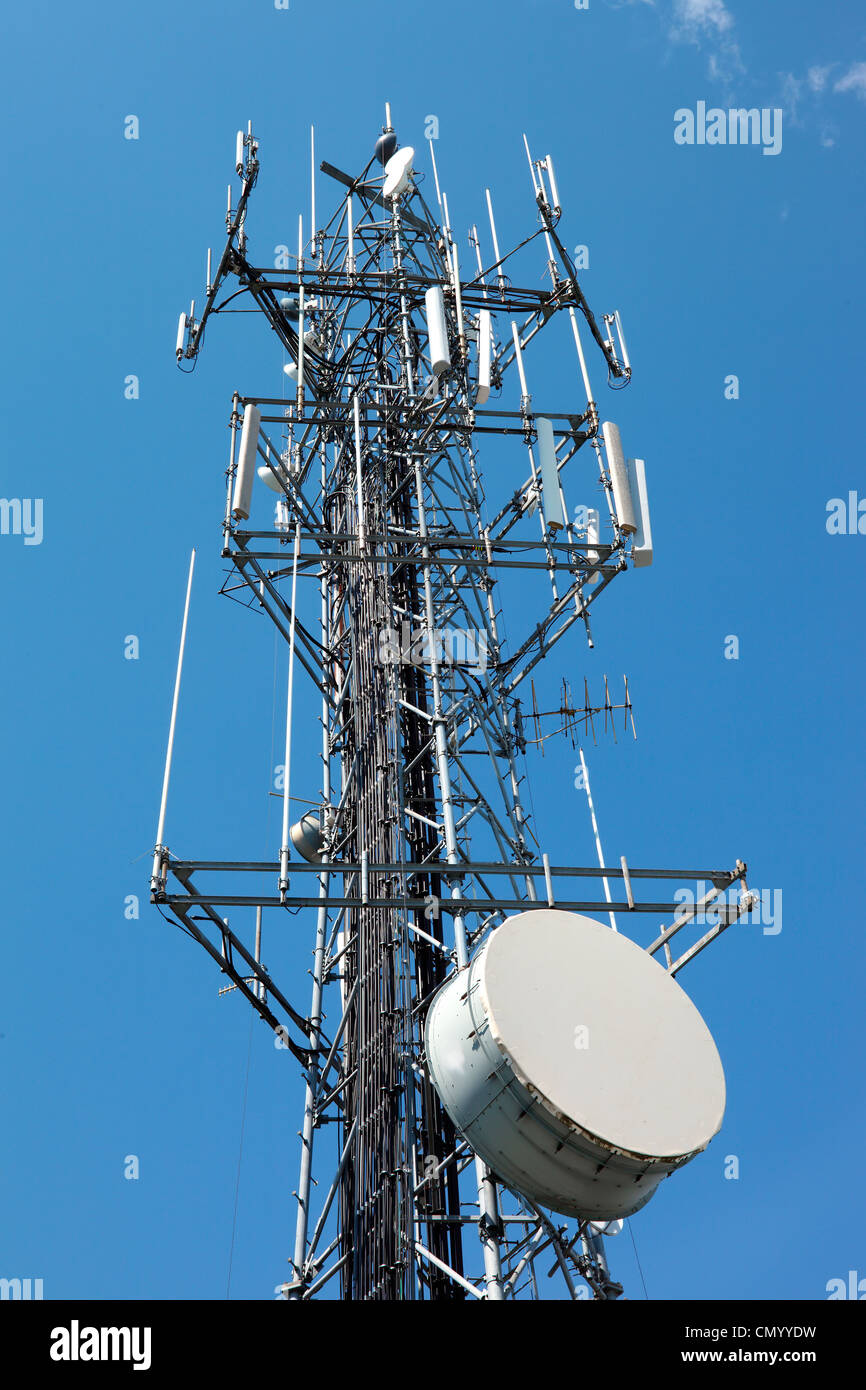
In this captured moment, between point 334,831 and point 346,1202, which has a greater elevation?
point 334,831

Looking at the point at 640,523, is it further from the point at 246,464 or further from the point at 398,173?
the point at 398,173

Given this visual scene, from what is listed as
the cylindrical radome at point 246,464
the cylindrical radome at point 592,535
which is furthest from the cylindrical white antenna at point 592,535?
the cylindrical radome at point 246,464

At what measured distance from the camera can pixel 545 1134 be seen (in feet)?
38.2

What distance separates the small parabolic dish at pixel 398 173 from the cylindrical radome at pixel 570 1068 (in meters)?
17.2

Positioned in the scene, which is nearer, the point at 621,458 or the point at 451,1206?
the point at 451,1206

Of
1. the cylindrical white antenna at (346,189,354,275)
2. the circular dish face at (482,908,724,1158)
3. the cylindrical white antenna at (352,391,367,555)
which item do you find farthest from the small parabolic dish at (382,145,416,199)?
the circular dish face at (482,908,724,1158)

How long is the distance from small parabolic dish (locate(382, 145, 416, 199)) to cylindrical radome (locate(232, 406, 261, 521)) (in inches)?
329

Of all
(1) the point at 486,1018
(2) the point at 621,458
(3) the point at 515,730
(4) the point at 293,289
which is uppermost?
(4) the point at 293,289

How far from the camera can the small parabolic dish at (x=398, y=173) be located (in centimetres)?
2502
